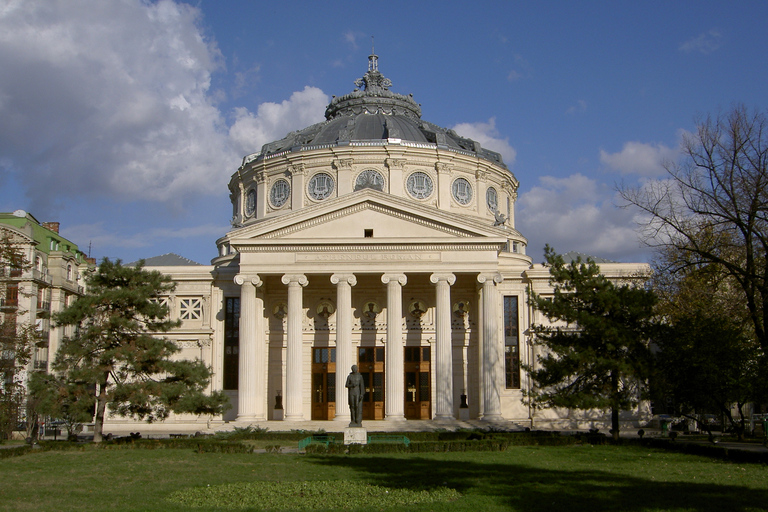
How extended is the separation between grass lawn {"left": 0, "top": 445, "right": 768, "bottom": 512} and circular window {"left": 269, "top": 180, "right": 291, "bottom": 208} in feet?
97.6

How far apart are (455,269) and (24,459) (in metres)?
25.4

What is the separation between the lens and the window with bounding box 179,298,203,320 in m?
52.8

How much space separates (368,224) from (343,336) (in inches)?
268

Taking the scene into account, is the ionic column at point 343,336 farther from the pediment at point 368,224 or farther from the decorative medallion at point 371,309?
the decorative medallion at point 371,309

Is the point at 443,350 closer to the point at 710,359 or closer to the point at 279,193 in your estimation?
the point at 710,359

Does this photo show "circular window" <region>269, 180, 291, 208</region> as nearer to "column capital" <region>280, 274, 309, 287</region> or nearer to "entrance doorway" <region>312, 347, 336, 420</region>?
"entrance doorway" <region>312, 347, 336, 420</region>

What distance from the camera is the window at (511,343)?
51.4 metres

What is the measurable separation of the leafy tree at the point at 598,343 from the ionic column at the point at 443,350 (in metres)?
9.60

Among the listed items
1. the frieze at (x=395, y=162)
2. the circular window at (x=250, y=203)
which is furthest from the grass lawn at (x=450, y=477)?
the circular window at (x=250, y=203)

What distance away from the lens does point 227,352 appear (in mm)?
52250

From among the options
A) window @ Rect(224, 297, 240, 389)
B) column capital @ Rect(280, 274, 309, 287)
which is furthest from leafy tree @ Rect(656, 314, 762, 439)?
window @ Rect(224, 297, 240, 389)

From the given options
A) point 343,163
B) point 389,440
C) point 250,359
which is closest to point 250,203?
point 343,163

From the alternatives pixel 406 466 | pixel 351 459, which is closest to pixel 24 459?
pixel 351 459

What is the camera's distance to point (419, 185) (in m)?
57.7
